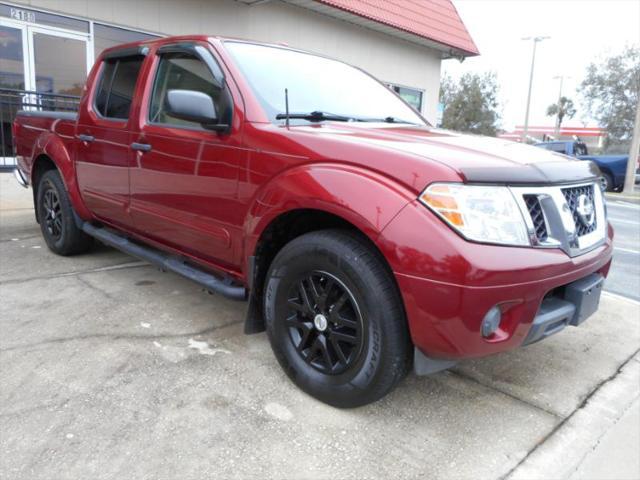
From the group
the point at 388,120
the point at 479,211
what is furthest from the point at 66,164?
the point at 479,211

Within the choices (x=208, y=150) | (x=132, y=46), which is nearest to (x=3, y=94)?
(x=132, y=46)

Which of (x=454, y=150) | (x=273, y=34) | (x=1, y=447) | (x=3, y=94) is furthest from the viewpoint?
(x=273, y=34)

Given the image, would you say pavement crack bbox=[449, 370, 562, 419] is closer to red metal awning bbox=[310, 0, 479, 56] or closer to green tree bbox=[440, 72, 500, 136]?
red metal awning bbox=[310, 0, 479, 56]

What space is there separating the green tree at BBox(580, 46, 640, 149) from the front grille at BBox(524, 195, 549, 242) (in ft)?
111

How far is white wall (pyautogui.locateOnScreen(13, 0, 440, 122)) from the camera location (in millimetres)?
9375

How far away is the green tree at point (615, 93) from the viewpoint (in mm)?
30875

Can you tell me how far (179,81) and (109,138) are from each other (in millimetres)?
799

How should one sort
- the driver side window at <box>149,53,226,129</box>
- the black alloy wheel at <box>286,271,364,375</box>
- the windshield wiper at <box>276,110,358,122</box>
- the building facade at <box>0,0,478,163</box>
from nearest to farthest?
1. the black alloy wheel at <box>286,271,364,375</box>
2. the windshield wiper at <box>276,110,358,122</box>
3. the driver side window at <box>149,53,226,129</box>
4. the building facade at <box>0,0,478,163</box>

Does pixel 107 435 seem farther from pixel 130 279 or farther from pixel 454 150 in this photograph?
pixel 130 279

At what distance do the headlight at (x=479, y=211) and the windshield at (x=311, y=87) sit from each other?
3.61ft

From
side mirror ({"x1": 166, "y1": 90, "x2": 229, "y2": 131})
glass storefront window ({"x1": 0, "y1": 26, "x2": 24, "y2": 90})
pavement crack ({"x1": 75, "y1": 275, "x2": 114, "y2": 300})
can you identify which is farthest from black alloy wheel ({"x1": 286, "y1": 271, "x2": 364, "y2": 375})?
glass storefront window ({"x1": 0, "y1": 26, "x2": 24, "y2": 90})

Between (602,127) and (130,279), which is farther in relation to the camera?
(602,127)

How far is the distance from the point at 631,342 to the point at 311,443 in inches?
102

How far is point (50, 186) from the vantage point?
15.7ft
